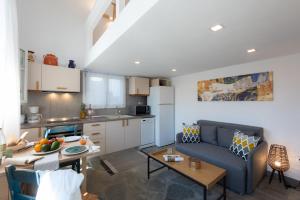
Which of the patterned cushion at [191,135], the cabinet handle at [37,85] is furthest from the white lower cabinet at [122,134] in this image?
the cabinet handle at [37,85]

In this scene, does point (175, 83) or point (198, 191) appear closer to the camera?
point (198, 191)

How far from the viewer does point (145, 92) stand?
14.8 feet

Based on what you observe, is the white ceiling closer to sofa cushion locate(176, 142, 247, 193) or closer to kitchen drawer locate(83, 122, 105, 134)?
kitchen drawer locate(83, 122, 105, 134)

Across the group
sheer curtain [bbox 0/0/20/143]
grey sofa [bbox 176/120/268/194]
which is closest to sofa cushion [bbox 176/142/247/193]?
grey sofa [bbox 176/120/268/194]

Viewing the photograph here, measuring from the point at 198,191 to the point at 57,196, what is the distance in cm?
210

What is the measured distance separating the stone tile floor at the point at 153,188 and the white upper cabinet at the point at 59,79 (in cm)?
190

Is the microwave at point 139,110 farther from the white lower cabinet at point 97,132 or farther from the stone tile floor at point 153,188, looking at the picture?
the stone tile floor at point 153,188

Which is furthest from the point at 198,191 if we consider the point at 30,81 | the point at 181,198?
the point at 30,81

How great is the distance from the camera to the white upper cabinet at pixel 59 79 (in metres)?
2.93

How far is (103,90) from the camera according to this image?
159 inches

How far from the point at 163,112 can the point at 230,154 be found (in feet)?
7.21

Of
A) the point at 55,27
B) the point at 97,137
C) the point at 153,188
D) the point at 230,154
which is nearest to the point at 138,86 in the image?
the point at 97,137

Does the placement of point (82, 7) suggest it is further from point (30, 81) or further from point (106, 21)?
point (30, 81)

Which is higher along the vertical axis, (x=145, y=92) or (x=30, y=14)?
(x=30, y=14)
